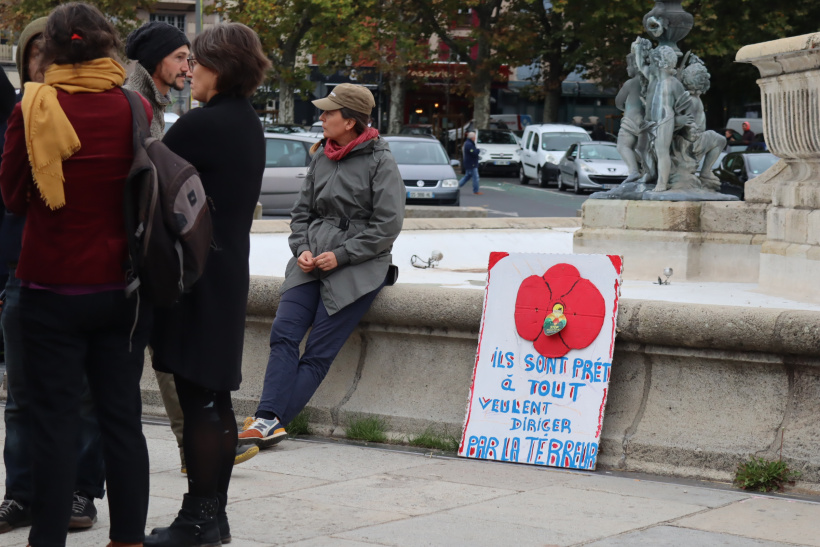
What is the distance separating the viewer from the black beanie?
484 centimetres

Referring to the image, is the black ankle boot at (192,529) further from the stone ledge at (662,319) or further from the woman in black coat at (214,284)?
the stone ledge at (662,319)

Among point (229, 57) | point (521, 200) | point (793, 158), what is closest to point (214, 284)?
→ point (229, 57)

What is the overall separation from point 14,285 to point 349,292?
192 centimetres

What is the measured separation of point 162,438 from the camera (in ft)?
20.0

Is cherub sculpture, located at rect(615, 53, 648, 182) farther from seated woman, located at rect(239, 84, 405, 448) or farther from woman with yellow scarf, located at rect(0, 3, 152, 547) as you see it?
woman with yellow scarf, located at rect(0, 3, 152, 547)

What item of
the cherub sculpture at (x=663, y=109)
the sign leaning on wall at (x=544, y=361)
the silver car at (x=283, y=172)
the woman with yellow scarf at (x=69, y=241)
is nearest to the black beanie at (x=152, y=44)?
the woman with yellow scarf at (x=69, y=241)

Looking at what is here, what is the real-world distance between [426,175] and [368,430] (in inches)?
793

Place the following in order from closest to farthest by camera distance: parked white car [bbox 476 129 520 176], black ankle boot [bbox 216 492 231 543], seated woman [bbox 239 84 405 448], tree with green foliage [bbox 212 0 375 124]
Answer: black ankle boot [bbox 216 492 231 543] < seated woman [bbox 239 84 405 448] < parked white car [bbox 476 129 520 176] < tree with green foliage [bbox 212 0 375 124]

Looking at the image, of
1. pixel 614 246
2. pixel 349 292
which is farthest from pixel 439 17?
pixel 349 292

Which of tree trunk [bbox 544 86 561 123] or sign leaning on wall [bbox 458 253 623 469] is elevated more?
tree trunk [bbox 544 86 561 123]

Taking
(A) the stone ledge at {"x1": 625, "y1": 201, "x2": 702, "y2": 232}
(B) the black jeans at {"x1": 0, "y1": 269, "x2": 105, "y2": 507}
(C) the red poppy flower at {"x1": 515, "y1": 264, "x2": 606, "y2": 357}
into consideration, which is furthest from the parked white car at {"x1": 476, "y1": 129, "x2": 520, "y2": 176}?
(B) the black jeans at {"x1": 0, "y1": 269, "x2": 105, "y2": 507}

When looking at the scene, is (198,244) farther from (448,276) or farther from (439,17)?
(439,17)

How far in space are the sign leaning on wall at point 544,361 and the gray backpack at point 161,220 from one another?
2.29m

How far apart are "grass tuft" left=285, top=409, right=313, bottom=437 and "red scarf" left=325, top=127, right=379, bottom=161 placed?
1265 mm
